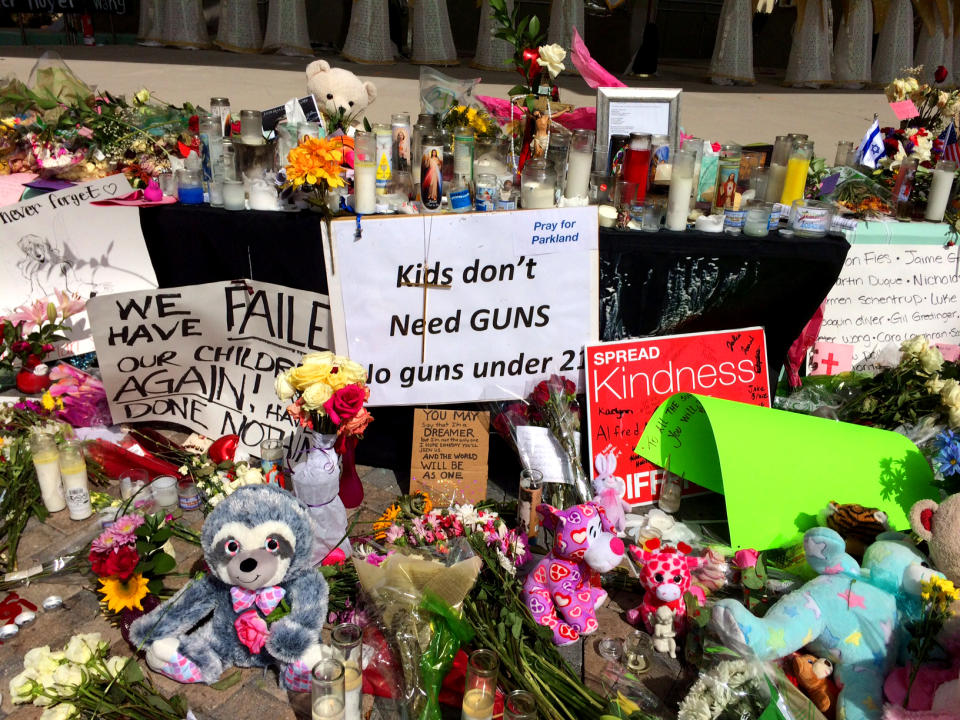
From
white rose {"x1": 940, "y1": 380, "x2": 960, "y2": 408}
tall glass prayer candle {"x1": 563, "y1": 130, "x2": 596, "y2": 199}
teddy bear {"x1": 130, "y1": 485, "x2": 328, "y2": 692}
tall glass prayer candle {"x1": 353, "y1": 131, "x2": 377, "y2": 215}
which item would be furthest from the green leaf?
white rose {"x1": 940, "y1": 380, "x2": 960, "y2": 408}

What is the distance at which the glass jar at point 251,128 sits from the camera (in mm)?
3342

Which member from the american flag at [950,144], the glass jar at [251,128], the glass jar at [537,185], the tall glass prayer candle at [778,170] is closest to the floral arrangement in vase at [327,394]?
the glass jar at [537,185]

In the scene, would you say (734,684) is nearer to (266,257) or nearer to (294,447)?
(294,447)

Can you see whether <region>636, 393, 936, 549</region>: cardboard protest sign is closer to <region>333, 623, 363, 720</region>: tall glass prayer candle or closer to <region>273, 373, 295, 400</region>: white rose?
<region>333, 623, 363, 720</region>: tall glass prayer candle

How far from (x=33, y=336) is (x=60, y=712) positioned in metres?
2.30

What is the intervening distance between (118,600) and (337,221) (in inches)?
64.7

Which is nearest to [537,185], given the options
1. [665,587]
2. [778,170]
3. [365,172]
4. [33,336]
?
[365,172]

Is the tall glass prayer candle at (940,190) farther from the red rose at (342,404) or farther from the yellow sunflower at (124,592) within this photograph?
the yellow sunflower at (124,592)

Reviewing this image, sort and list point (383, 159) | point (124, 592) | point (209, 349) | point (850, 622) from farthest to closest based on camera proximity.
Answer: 1. point (209, 349)
2. point (383, 159)
3. point (124, 592)
4. point (850, 622)

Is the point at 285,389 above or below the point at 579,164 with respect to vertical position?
below

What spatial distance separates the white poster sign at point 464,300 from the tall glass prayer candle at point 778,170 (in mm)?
1017

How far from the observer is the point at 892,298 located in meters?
3.82

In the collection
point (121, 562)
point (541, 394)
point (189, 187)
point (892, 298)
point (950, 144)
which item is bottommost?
point (121, 562)

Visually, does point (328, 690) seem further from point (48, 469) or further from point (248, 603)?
point (48, 469)
